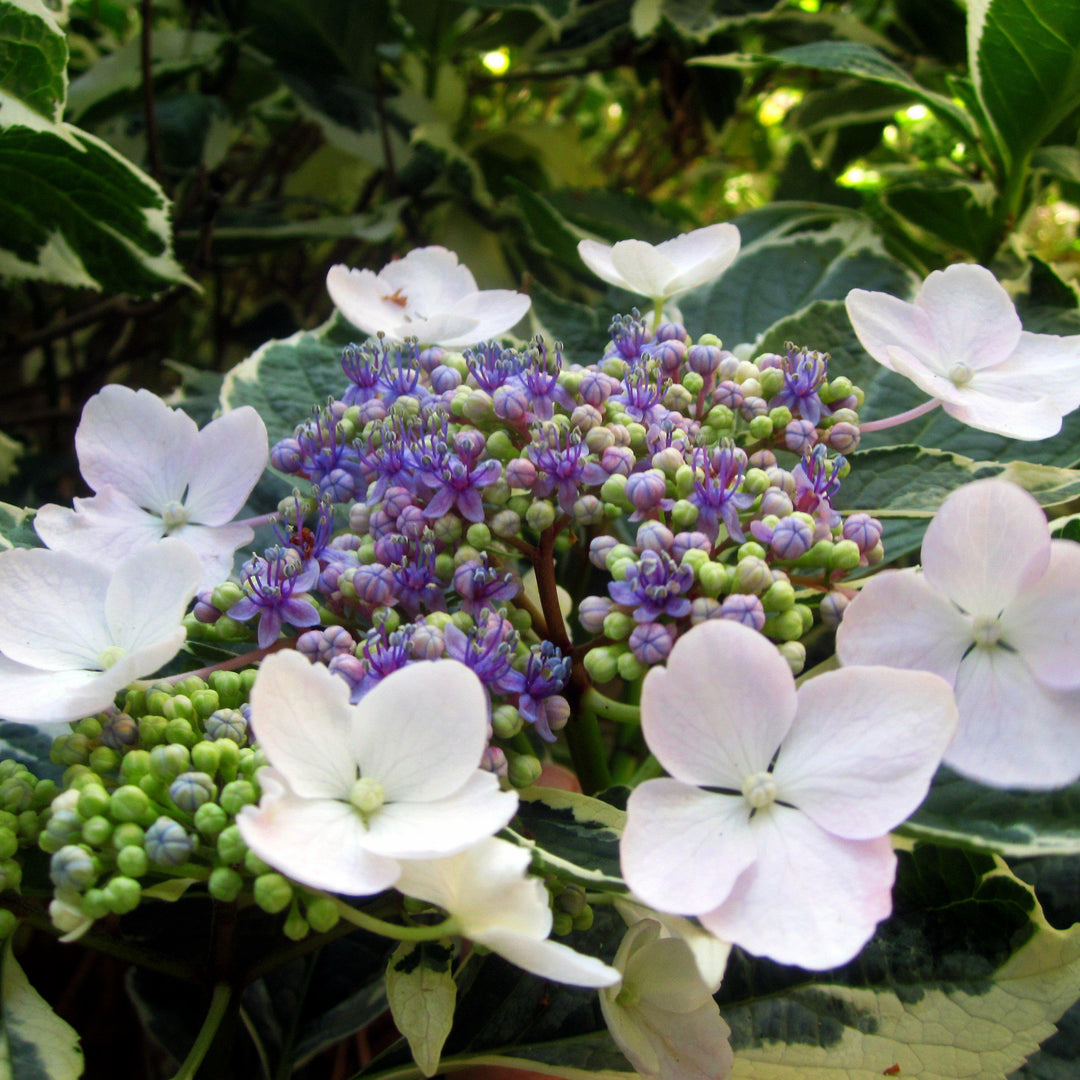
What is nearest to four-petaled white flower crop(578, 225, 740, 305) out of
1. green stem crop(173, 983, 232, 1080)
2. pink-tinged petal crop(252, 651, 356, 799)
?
pink-tinged petal crop(252, 651, 356, 799)

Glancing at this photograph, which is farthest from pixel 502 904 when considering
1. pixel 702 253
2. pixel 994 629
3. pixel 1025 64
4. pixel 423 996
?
pixel 1025 64

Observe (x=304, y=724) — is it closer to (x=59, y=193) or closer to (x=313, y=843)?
(x=313, y=843)

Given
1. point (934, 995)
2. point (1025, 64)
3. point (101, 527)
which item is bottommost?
point (934, 995)

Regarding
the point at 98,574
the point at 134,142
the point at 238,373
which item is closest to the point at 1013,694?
the point at 98,574

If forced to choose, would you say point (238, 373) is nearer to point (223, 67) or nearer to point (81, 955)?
point (81, 955)

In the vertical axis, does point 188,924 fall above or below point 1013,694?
below

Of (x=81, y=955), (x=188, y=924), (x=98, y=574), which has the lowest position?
(x=81, y=955)

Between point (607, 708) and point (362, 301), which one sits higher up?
point (362, 301)
